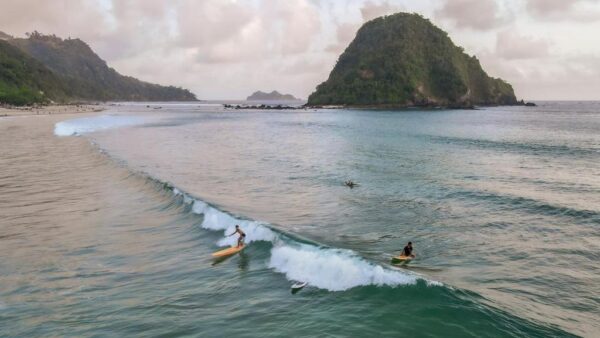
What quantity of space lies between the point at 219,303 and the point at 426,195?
21.4m

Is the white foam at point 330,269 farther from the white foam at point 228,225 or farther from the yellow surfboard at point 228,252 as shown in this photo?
the white foam at point 228,225

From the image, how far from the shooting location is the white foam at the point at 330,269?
55.0ft

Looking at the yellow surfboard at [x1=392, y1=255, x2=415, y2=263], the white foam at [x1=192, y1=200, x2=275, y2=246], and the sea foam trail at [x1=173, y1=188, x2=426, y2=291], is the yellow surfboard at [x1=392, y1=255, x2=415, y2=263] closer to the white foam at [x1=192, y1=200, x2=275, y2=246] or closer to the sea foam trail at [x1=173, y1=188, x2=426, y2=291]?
the sea foam trail at [x1=173, y1=188, x2=426, y2=291]

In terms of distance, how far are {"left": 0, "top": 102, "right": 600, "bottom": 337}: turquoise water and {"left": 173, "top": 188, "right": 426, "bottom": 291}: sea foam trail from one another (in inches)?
2.7

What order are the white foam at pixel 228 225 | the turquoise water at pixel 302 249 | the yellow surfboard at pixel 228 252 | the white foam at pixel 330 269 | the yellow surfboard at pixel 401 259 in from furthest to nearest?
the white foam at pixel 228 225 → the yellow surfboard at pixel 228 252 → the yellow surfboard at pixel 401 259 → the white foam at pixel 330 269 → the turquoise water at pixel 302 249

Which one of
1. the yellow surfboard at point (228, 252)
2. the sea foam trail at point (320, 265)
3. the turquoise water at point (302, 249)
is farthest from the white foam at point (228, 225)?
the yellow surfboard at point (228, 252)

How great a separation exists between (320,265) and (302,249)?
2.03 meters

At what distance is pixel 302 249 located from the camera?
2027cm

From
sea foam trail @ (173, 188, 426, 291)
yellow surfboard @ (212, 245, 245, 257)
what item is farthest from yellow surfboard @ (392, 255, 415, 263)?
yellow surfboard @ (212, 245, 245, 257)

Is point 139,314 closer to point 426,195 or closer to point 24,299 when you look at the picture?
point 24,299

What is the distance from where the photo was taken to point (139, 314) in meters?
14.9

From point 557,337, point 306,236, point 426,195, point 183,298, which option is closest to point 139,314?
point 183,298

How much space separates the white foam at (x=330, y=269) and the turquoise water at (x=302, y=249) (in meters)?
0.06

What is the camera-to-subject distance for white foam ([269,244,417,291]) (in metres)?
16.8
